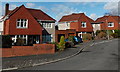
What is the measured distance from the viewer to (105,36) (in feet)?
133

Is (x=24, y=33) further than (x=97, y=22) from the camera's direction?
No

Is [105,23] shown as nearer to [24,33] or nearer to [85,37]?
[85,37]

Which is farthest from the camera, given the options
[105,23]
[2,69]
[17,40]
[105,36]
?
[105,23]

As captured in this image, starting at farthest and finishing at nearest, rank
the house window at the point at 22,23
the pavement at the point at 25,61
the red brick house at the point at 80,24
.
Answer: the red brick house at the point at 80,24
the house window at the point at 22,23
the pavement at the point at 25,61

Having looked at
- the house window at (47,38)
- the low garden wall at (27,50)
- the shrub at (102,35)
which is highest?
the shrub at (102,35)

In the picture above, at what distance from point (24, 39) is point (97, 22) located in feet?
98.9

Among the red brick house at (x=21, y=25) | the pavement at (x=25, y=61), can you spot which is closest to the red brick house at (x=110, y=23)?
the red brick house at (x=21, y=25)

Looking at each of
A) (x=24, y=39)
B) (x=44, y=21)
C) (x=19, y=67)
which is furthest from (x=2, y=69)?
(x=44, y=21)

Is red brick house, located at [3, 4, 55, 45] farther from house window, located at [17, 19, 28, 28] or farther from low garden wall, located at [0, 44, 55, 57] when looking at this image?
low garden wall, located at [0, 44, 55, 57]

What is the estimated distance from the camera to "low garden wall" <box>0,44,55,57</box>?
15475mm

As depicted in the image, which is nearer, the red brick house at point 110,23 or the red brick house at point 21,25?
the red brick house at point 21,25

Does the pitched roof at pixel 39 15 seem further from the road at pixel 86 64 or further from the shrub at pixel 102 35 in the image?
the road at pixel 86 64

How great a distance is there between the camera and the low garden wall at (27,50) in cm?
1548

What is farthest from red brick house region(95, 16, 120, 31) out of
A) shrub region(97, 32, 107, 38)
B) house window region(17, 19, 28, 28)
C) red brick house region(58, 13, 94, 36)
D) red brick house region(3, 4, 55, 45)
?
house window region(17, 19, 28, 28)
